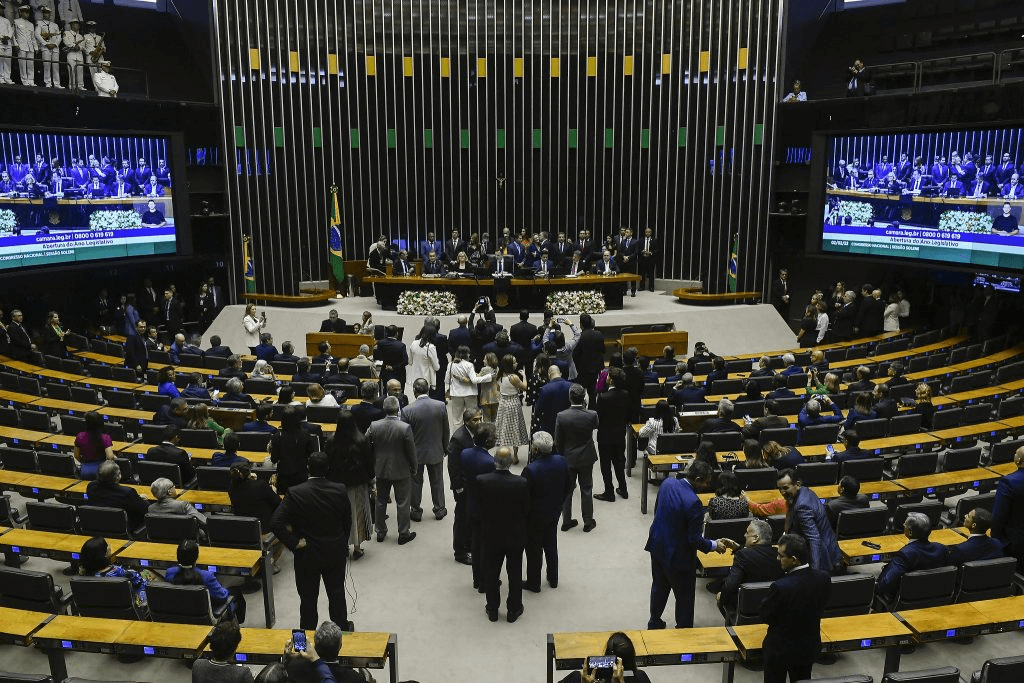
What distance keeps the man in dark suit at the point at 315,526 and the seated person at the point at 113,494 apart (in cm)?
157

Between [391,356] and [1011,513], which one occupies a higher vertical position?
[391,356]

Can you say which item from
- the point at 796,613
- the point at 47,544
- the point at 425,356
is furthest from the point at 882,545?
the point at 47,544

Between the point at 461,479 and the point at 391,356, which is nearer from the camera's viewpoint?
the point at 461,479

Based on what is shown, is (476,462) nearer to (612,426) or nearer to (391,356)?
(612,426)

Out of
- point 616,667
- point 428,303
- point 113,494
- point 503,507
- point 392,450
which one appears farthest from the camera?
point 428,303

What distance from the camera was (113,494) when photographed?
6254 millimetres

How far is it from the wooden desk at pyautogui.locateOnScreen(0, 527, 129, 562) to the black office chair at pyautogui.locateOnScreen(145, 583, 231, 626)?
92 cm

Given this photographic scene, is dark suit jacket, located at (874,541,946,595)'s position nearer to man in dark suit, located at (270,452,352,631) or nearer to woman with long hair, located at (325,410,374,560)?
man in dark suit, located at (270,452,352,631)

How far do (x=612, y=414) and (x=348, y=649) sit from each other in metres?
3.86

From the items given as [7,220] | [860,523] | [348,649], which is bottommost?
[348,649]

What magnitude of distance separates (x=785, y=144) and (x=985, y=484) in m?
12.8

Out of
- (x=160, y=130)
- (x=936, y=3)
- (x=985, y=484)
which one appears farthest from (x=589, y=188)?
(x=985, y=484)

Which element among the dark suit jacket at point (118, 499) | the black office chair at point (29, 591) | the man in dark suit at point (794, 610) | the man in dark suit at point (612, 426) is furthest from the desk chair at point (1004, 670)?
the dark suit jacket at point (118, 499)

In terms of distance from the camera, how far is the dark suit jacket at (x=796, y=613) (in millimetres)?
4223
